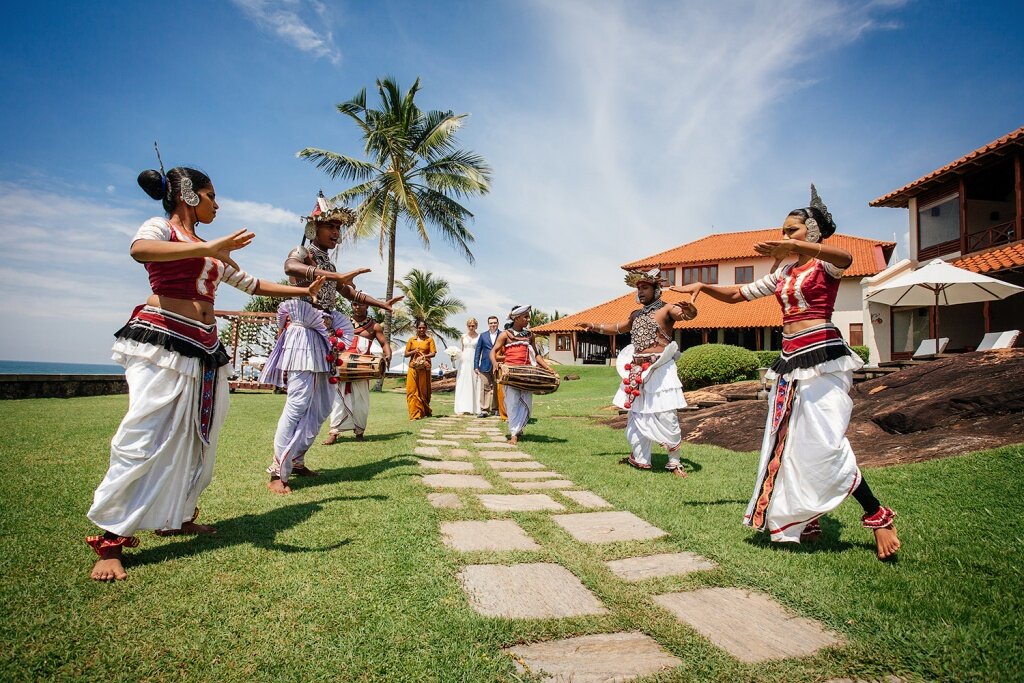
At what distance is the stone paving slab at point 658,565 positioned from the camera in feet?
9.43

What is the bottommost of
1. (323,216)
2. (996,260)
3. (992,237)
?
(323,216)

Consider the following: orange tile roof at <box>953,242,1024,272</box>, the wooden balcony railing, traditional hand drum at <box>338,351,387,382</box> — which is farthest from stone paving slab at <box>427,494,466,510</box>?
the wooden balcony railing

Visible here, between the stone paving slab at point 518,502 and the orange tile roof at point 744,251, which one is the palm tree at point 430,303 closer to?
the orange tile roof at point 744,251

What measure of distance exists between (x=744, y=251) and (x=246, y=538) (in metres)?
32.3

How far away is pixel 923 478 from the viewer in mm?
4648

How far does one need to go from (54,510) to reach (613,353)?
30576 millimetres

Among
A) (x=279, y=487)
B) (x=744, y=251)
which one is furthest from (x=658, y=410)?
(x=744, y=251)

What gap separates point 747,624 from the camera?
234 cm

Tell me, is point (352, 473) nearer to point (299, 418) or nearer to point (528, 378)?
point (299, 418)

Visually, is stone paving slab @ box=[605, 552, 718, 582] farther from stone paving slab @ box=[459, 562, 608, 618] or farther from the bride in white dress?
the bride in white dress

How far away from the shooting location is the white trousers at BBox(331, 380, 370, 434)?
734 cm

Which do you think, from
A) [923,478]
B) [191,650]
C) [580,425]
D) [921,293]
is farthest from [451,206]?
[191,650]

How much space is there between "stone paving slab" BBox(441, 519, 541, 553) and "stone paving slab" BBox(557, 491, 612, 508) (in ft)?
2.77

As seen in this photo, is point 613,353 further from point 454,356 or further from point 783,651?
point 783,651
